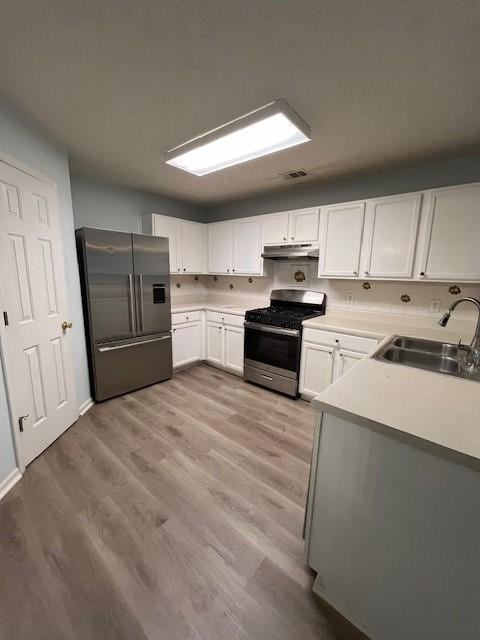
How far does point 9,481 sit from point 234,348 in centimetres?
242

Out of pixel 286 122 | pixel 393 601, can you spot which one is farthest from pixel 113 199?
pixel 393 601

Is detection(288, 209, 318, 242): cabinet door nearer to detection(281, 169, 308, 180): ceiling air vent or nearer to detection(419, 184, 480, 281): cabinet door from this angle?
detection(281, 169, 308, 180): ceiling air vent

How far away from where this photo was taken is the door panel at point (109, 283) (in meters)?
2.56

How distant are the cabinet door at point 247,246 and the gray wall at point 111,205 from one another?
1.12 meters

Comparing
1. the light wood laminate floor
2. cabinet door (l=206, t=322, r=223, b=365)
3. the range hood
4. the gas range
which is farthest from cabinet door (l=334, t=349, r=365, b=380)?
cabinet door (l=206, t=322, r=223, b=365)

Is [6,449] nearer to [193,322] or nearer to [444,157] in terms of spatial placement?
[193,322]

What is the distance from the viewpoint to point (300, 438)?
228 cm

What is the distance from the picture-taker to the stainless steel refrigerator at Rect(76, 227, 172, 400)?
102 inches

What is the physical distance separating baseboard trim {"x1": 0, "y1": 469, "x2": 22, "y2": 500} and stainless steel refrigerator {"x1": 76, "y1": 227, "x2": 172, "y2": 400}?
100cm

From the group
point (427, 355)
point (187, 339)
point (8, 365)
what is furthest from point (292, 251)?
point (8, 365)

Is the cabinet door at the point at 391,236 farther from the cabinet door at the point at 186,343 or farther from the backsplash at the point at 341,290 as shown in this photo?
the cabinet door at the point at 186,343

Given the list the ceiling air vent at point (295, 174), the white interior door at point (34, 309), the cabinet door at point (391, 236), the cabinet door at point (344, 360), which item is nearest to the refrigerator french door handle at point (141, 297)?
the white interior door at point (34, 309)

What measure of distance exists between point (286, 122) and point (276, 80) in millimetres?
262

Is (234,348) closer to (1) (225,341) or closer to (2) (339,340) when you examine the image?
(1) (225,341)
